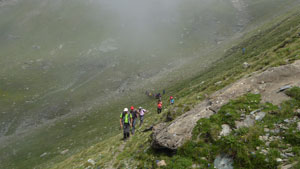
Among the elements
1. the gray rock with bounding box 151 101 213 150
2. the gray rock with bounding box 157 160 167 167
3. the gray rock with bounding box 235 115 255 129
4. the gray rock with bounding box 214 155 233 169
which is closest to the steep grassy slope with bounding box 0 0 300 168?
the gray rock with bounding box 151 101 213 150

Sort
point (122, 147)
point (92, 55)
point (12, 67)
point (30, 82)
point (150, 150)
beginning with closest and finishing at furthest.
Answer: point (150, 150), point (122, 147), point (30, 82), point (12, 67), point (92, 55)

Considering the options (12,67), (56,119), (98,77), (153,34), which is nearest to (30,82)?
(12,67)

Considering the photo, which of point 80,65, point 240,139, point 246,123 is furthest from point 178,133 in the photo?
point 80,65

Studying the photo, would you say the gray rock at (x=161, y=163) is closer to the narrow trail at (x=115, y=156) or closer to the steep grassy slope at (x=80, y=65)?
the narrow trail at (x=115, y=156)

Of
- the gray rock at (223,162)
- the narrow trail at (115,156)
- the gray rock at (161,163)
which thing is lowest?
the narrow trail at (115,156)

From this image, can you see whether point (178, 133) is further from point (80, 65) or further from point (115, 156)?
point (80, 65)

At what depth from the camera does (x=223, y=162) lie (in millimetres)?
8203

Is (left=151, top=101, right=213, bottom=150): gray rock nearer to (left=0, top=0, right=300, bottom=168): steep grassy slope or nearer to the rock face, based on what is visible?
the rock face

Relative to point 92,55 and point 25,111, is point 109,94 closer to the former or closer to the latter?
point 25,111

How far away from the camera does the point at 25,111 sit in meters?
58.6

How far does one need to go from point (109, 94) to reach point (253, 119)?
60.8 metres

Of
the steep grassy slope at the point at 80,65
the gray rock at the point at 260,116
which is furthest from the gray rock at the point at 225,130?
the steep grassy slope at the point at 80,65

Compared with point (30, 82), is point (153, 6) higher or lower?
higher

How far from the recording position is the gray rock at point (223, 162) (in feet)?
26.2
